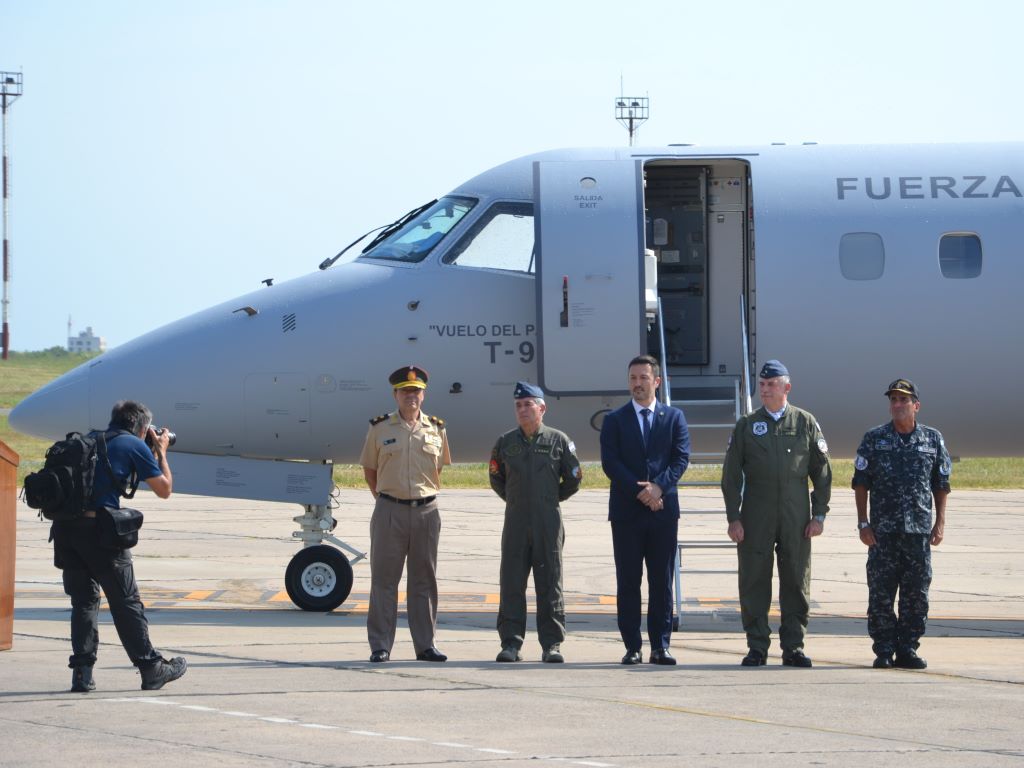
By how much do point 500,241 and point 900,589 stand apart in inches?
188

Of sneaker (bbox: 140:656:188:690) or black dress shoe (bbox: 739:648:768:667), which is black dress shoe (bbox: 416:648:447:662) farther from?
black dress shoe (bbox: 739:648:768:667)

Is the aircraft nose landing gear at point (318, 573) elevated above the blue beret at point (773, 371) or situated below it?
below

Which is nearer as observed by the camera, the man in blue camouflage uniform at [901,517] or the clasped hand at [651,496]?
the clasped hand at [651,496]

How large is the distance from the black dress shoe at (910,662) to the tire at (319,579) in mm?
5136

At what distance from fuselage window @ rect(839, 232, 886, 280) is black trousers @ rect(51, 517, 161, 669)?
6.78 meters

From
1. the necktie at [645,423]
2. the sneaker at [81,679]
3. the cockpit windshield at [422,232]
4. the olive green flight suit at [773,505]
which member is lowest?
the sneaker at [81,679]

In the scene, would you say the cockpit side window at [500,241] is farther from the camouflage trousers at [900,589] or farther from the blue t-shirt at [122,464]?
the blue t-shirt at [122,464]

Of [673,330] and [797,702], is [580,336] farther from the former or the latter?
[797,702]

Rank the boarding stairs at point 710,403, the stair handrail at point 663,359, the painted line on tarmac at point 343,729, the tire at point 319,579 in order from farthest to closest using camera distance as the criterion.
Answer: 1. the tire at point 319,579
2. the boarding stairs at point 710,403
3. the stair handrail at point 663,359
4. the painted line on tarmac at point 343,729

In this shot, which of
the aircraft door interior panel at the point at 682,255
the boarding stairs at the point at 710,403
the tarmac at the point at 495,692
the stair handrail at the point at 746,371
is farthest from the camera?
the aircraft door interior panel at the point at 682,255

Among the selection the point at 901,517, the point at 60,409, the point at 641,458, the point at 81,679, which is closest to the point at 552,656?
the point at 641,458

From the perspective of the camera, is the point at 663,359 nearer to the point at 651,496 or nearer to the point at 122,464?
the point at 651,496

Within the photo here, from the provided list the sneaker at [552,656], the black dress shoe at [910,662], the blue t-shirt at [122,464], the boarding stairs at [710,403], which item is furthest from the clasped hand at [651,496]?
the blue t-shirt at [122,464]

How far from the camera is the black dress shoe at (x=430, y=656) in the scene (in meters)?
10.5
